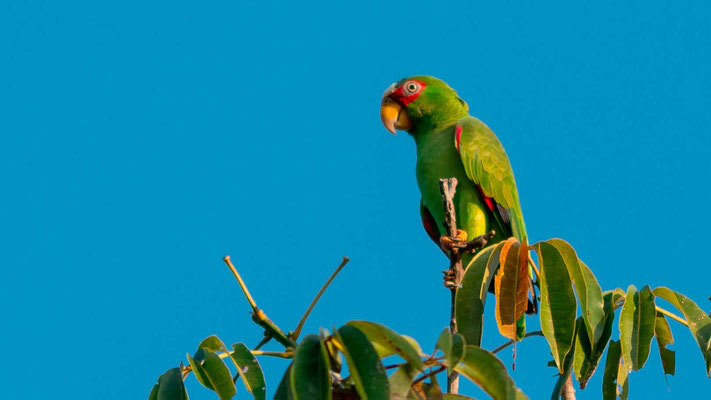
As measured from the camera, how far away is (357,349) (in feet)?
5.82

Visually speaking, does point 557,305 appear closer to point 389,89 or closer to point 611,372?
point 611,372

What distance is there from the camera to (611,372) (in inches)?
106

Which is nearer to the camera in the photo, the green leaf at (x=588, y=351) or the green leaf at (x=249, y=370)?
the green leaf at (x=249, y=370)

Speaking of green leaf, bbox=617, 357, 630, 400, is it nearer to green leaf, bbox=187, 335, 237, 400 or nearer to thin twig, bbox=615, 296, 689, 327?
thin twig, bbox=615, 296, 689, 327

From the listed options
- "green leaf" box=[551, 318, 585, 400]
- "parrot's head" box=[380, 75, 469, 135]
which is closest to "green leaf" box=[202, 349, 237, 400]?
"green leaf" box=[551, 318, 585, 400]

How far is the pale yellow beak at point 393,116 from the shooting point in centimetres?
546

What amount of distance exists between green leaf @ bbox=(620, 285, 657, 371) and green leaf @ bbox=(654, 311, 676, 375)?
296mm

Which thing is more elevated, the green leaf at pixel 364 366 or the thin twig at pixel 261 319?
the thin twig at pixel 261 319

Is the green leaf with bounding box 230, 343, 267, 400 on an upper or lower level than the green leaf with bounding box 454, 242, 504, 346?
lower

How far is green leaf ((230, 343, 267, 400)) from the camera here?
7.16ft

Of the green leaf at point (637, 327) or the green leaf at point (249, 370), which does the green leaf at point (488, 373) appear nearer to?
the green leaf at point (249, 370)

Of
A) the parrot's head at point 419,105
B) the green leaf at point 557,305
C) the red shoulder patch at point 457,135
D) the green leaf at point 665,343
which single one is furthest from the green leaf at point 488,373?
the parrot's head at point 419,105

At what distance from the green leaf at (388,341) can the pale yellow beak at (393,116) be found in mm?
3678

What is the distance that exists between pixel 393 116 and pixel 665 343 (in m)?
2.94
